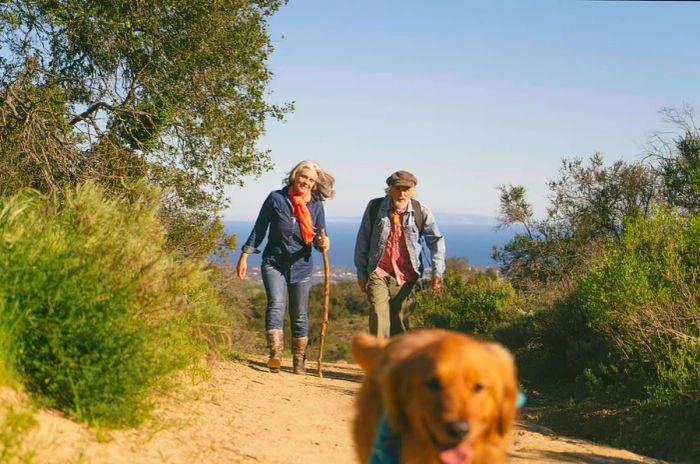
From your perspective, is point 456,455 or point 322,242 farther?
point 322,242

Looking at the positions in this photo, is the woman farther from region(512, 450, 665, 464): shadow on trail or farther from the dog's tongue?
the dog's tongue

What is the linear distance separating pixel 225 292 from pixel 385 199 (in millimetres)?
6494

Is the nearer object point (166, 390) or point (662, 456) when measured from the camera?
point (166, 390)

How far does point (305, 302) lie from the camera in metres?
8.51

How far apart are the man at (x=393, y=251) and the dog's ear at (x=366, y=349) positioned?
14.0 feet

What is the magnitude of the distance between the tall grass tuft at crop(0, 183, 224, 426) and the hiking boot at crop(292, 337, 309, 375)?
324 centimetres

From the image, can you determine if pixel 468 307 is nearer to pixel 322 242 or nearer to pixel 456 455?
pixel 322 242

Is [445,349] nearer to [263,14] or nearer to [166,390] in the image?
[166,390]

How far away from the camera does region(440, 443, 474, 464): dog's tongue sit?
270 cm

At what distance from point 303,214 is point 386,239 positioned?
1.10 metres

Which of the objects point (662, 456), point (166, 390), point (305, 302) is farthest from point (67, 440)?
point (662, 456)

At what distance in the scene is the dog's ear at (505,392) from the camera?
2885 mm

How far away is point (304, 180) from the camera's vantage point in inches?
326

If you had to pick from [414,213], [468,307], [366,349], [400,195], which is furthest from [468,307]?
[366,349]
